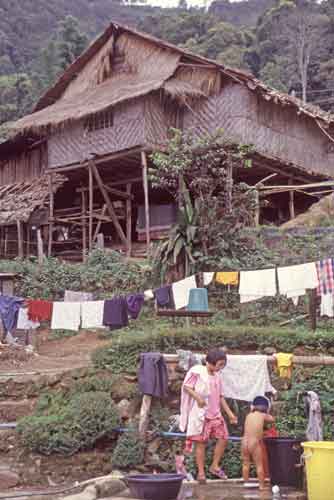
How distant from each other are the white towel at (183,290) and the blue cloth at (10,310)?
3285 millimetres

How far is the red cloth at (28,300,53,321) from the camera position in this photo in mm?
14281

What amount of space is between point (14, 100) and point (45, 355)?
3196 centimetres

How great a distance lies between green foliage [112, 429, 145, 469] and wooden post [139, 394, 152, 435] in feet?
0.68

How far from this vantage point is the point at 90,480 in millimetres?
8398

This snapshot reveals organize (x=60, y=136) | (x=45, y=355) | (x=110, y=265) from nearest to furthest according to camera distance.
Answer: (x=45, y=355), (x=110, y=265), (x=60, y=136)

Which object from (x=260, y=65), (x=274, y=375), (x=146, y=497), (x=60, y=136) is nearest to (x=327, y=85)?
(x=260, y=65)

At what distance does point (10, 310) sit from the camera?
569 inches

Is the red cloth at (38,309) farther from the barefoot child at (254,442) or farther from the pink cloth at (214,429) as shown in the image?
the barefoot child at (254,442)

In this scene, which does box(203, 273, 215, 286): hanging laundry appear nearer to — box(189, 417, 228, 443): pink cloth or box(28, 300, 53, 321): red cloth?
box(28, 300, 53, 321): red cloth

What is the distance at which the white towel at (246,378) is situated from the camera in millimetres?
9289

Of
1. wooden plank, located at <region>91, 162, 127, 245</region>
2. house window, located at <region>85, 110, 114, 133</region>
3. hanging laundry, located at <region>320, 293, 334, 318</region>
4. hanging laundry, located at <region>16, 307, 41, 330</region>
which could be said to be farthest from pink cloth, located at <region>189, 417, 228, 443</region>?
house window, located at <region>85, 110, 114, 133</region>

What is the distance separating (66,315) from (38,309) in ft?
2.14

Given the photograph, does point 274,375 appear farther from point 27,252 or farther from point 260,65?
point 260,65

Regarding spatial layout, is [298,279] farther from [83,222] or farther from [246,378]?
[83,222]
